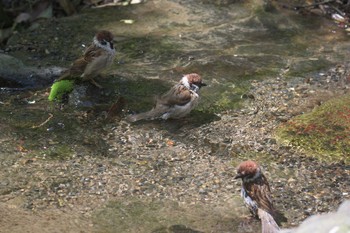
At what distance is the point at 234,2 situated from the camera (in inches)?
372

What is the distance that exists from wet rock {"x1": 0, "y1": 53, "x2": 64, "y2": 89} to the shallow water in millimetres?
214

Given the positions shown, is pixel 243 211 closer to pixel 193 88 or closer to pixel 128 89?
pixel 193 88

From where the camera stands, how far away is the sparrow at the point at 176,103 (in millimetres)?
6441

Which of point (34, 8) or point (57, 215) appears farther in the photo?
point (34, 8)

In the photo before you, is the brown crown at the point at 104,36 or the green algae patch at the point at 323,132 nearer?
the green algae patch at the point at 323,132

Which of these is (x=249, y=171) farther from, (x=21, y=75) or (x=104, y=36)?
(x=21, y=75)

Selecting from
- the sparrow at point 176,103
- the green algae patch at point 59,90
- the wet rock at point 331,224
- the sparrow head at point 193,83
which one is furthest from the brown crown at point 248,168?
the green algae patch at point 59,90

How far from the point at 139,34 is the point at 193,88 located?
2165mm

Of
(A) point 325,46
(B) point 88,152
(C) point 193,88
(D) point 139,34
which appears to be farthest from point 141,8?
(B) point 88,152

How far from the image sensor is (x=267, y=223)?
466 cm

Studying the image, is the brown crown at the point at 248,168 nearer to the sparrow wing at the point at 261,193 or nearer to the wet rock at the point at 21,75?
the sparrow wing at the point at 261,193

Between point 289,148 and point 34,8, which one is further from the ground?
point 289,148

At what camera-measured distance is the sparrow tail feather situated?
4591 mm

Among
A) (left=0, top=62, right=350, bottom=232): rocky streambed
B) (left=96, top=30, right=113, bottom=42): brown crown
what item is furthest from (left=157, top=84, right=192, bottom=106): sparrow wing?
(left=96, top=30, right=113, bottom=42): brown crown
